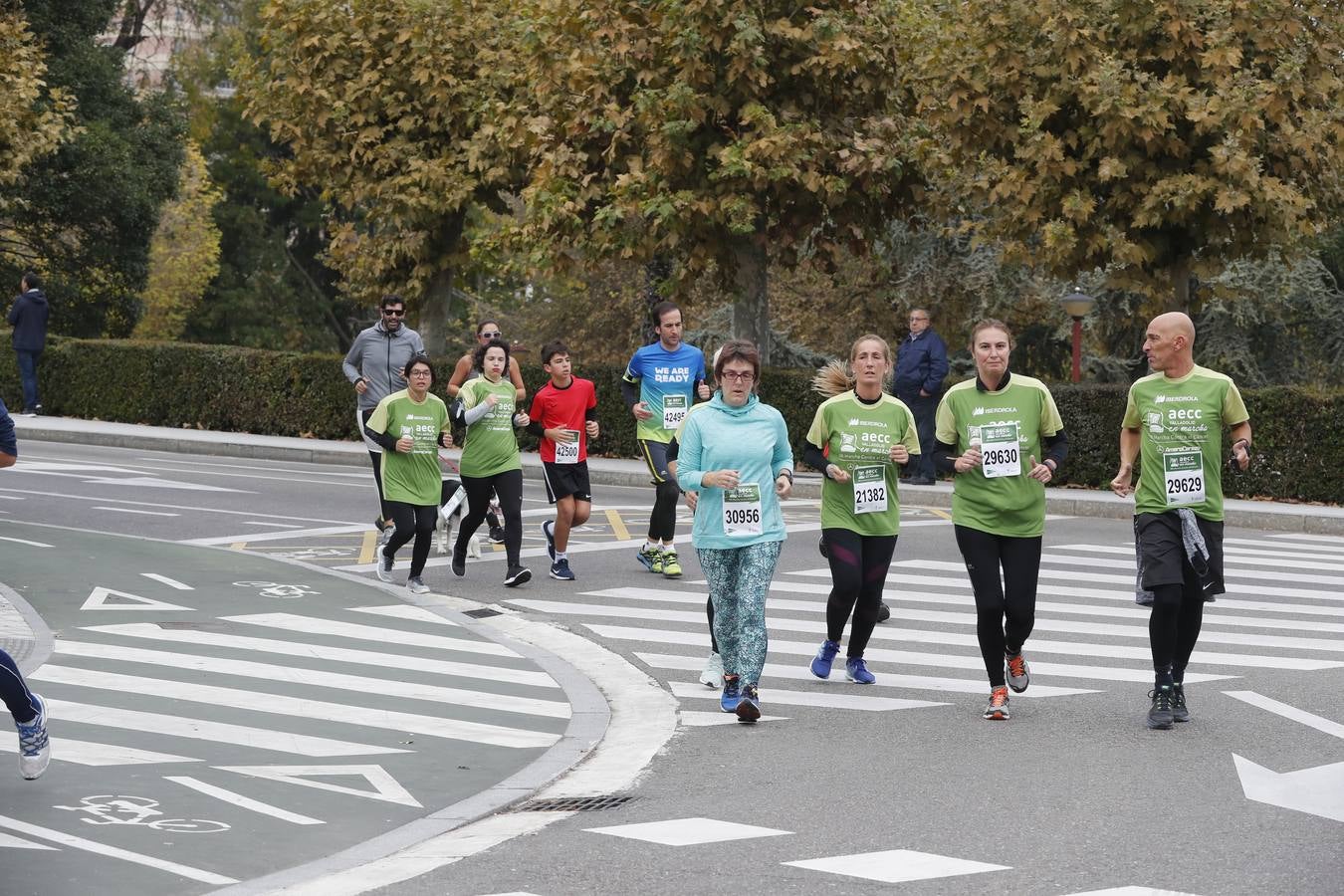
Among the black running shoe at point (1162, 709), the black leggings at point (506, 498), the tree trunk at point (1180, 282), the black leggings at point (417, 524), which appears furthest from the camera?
the tree trunk at point (1180, 282)

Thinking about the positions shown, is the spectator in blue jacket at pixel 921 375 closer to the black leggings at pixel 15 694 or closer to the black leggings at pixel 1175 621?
the black leggings at pixel 1175 621

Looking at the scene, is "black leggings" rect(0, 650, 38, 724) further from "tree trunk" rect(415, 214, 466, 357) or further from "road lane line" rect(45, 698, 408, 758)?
"tree trunk" rect(415, 214, 466, 357)

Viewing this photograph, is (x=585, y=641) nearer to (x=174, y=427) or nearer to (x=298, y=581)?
(x=298, y=581)

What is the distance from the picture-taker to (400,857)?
21.9 feet

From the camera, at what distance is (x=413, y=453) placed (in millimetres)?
13375

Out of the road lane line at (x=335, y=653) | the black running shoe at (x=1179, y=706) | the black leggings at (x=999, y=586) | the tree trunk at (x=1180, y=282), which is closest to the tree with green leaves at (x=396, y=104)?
the tree trunk at (x=1180, y=282)

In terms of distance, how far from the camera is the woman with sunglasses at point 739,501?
909cm

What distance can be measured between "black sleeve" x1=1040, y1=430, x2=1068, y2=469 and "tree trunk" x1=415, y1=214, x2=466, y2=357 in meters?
21.7

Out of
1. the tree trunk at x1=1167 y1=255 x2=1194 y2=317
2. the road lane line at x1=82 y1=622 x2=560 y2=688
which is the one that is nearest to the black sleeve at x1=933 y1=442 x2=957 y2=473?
the road lane line at x1=82 y1=622 x2=560 y2=688

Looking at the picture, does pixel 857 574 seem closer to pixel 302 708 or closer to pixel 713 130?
pixel 302 708

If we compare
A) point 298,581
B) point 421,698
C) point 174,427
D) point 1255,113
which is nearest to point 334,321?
point 174,427

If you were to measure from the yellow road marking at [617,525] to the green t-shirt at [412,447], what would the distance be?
12.4ft

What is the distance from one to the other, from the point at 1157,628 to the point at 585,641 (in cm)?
371

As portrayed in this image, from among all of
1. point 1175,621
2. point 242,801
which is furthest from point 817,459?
point 242,801
